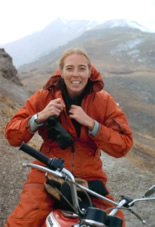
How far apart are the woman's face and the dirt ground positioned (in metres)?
2.94

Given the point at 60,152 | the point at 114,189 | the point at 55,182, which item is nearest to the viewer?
the point at 55,182

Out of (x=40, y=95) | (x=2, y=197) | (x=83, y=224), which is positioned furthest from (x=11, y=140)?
(x=2, y=197)

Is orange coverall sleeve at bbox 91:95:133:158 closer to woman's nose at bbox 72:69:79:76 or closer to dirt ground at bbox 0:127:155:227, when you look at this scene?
woman's nose at bbox 72:69:79:76

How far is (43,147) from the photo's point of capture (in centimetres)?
322

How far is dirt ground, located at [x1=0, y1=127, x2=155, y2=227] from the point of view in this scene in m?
5.56

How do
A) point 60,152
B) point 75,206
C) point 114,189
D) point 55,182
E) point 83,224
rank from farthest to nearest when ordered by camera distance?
point 114,189, point 60,152, point 55,182, point 75,206, point 83,224

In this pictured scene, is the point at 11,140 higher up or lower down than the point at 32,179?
higher up

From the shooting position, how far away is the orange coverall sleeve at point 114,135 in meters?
2.75

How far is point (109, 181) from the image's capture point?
348 inches

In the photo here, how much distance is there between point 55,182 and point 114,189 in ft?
19.6

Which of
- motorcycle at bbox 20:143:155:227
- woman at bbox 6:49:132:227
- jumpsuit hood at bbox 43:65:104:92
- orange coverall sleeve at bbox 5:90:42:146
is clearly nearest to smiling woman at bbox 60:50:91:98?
woman at bbox 6:49:132:227

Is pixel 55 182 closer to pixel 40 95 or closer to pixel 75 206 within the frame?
pixel 75 206

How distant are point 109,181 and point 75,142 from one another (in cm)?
615

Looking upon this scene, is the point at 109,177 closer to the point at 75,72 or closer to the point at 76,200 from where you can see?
the point at 75,72
